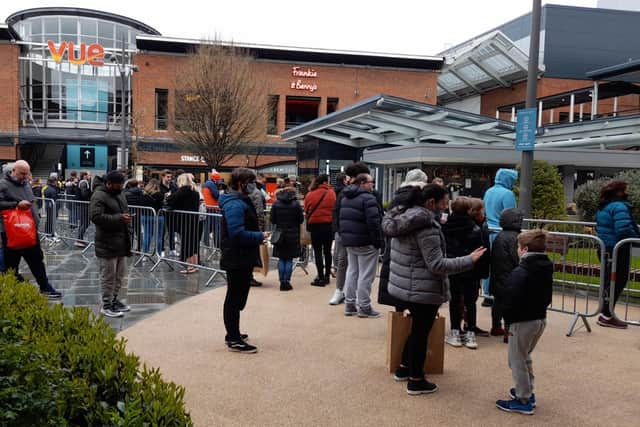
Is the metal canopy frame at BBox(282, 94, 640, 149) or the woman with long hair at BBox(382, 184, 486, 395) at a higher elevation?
the metal canopy frame at BBox(282, 94, 640, 149)

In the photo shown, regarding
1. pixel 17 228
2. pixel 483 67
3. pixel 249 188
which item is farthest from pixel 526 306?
pixel 483 67

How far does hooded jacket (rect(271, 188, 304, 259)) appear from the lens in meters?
9.17

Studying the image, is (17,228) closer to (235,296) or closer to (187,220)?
(187,220)

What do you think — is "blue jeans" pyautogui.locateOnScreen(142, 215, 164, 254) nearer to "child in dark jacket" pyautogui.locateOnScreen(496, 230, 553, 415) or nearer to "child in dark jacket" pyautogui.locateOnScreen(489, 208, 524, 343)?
"child in dark jacket" pyautogui.locateOnScreen(489, 208, 524, 343)

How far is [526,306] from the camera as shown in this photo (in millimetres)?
4500

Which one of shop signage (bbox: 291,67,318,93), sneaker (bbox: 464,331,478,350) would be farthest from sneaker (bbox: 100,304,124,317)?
shop signage (bbox: 291,67,318,93)

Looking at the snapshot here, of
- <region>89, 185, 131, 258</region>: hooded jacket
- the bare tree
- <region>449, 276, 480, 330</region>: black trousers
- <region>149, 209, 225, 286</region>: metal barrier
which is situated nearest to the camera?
<region>449, 276, 480, 330</region>: black trousers

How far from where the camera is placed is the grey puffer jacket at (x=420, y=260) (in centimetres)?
464

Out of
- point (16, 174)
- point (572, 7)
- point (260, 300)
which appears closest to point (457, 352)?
point (260, 300)

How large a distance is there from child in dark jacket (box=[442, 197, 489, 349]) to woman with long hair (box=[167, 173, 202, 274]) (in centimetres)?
546

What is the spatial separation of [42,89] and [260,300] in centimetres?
4278

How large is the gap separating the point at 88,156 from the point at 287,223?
41279 mm

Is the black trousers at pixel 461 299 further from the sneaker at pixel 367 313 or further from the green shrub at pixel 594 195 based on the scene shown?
the green shrub at pixel 594 195

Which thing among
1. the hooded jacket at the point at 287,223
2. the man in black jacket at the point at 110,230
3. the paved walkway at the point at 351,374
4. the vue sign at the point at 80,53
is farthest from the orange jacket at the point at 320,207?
the vue sign at the point at 80,53
